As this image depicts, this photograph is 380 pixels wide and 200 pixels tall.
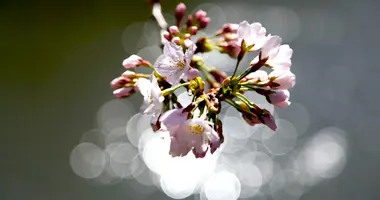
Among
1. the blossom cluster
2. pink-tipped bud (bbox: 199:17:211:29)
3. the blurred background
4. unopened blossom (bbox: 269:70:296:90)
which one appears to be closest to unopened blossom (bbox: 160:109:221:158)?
the blossom cluster

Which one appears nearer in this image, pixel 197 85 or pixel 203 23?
pixel 197 85

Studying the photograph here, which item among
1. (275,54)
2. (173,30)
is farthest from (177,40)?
(275,54)

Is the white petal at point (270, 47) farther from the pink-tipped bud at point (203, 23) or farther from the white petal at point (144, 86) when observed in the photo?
the pink-tipped bud at point (203, 23)

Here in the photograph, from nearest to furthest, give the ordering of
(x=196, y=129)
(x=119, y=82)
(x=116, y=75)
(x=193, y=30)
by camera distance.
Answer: (x=196, y=129) → (x=119, y=82) → (x=193, y=30) → (x=116, y=75)

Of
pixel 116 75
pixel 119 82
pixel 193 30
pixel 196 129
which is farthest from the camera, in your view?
pixel 116 75

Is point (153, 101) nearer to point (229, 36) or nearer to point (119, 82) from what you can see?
point (119, 82)
